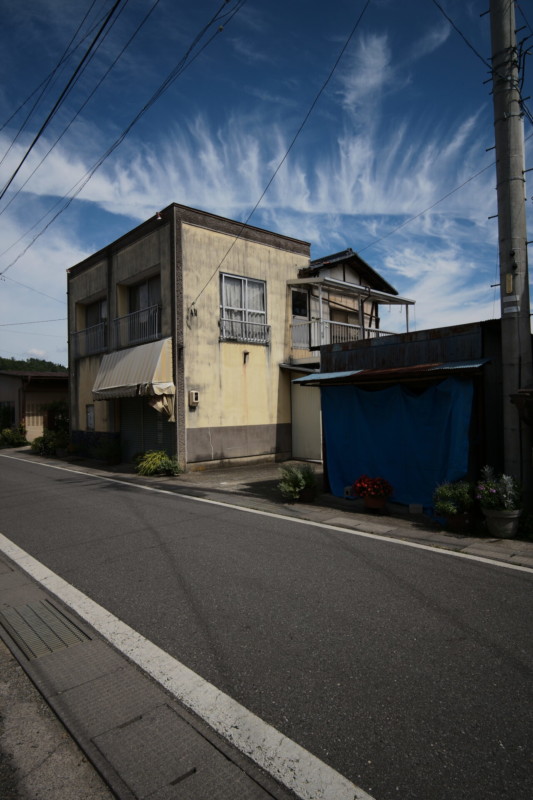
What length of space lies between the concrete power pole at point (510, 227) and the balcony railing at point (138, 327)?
1083 cm

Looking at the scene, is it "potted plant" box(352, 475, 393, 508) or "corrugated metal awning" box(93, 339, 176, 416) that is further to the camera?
"corrugated metal awning" box(93, 339, 176, 416)

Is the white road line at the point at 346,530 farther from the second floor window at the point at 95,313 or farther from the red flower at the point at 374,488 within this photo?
the second floor window at the point at 95,313

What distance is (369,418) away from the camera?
9992 mm

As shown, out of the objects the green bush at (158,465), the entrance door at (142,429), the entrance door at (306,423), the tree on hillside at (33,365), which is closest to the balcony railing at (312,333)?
the entrance door at (306,423)

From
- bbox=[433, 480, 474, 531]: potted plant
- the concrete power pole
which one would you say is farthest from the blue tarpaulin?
the concrete power pole

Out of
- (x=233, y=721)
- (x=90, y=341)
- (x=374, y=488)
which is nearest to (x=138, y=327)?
(x=90, y=341)

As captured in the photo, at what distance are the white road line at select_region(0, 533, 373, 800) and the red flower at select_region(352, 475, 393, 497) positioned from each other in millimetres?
5622

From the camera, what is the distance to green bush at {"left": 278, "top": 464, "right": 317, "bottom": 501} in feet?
32.6

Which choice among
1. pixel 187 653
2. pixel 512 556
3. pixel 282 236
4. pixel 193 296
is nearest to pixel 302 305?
pixel 282 236

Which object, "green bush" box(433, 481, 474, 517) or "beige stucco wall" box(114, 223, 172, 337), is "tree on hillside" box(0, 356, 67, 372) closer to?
"beige stucco wall" box(114, 223, 172, 337)

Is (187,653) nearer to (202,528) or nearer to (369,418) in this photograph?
(202,528)

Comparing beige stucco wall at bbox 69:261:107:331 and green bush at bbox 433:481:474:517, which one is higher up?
beige stucco wall at bbox 69:261:107:331

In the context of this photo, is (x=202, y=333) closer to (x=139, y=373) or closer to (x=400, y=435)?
(x=139, y=373)

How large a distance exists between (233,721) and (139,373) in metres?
13.3
